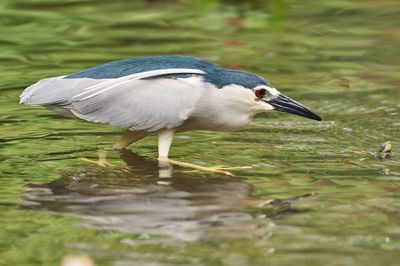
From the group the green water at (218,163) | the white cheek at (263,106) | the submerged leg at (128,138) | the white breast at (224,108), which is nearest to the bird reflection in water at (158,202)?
the green water at (218,163)

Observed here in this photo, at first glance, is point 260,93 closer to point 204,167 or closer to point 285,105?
point 285,105

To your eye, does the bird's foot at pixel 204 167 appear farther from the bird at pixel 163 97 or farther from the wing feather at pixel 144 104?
the wing feather at pixel 144 104

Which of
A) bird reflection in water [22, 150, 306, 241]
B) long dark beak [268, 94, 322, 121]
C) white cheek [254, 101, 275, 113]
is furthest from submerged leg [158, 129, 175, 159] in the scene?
long dark beak [268, 94, 322, 121]

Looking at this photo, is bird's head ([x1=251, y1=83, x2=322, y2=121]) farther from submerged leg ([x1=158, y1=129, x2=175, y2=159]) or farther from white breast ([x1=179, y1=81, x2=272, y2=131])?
submerged leg ([x1=158, y1=129, x2=175, y2=159])

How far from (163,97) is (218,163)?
0.75 meters

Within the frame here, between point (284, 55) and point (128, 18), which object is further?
point (128, 18)

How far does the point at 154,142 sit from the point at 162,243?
2634 millimetres

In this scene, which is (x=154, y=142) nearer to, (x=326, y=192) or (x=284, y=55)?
(x=326, y=192)

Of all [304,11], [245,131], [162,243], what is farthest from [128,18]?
[162,243]

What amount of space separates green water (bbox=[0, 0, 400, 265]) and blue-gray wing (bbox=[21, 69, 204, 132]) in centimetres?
42

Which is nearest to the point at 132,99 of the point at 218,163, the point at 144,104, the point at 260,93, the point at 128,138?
the point at 144,104

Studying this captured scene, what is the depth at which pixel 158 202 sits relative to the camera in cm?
524

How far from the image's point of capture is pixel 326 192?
5.43 meters

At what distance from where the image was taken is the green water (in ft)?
14.5
